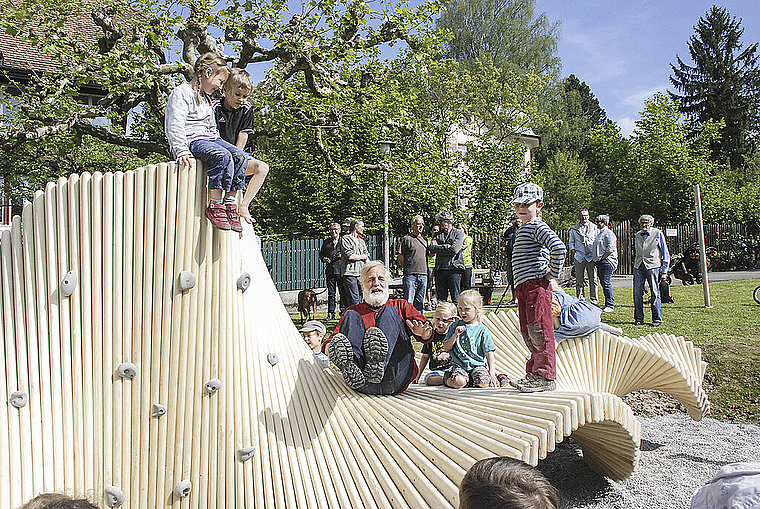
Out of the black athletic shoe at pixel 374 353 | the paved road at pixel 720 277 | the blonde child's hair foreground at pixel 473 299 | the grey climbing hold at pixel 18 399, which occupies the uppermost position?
the blonde child's hair foreground at pixel 473 299

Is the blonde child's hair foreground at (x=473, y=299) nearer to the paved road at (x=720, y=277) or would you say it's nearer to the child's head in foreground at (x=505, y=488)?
the child's head in foreground at (x=505, y=488)

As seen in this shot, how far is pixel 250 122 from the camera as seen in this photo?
3.79 meters

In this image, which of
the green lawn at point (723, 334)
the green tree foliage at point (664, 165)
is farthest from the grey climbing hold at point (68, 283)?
the green tree foliage at point (664, 165)

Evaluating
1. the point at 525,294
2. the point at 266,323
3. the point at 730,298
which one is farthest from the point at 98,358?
the point at 730,298

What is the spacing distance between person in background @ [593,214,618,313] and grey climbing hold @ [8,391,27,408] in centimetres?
896

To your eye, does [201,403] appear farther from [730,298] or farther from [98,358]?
[730,298]

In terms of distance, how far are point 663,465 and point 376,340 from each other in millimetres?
3089

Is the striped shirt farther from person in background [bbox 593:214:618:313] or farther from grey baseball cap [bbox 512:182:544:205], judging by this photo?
person in background [bbox 593:214:618:313]

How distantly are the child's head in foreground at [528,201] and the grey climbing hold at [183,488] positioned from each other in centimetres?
263

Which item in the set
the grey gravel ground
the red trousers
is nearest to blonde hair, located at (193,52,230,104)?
the red trousers

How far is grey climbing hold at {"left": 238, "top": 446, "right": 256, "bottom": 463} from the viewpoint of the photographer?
10.4 feet

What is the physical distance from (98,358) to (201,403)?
547mm

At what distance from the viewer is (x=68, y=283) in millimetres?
3094

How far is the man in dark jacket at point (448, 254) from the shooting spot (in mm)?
9578
